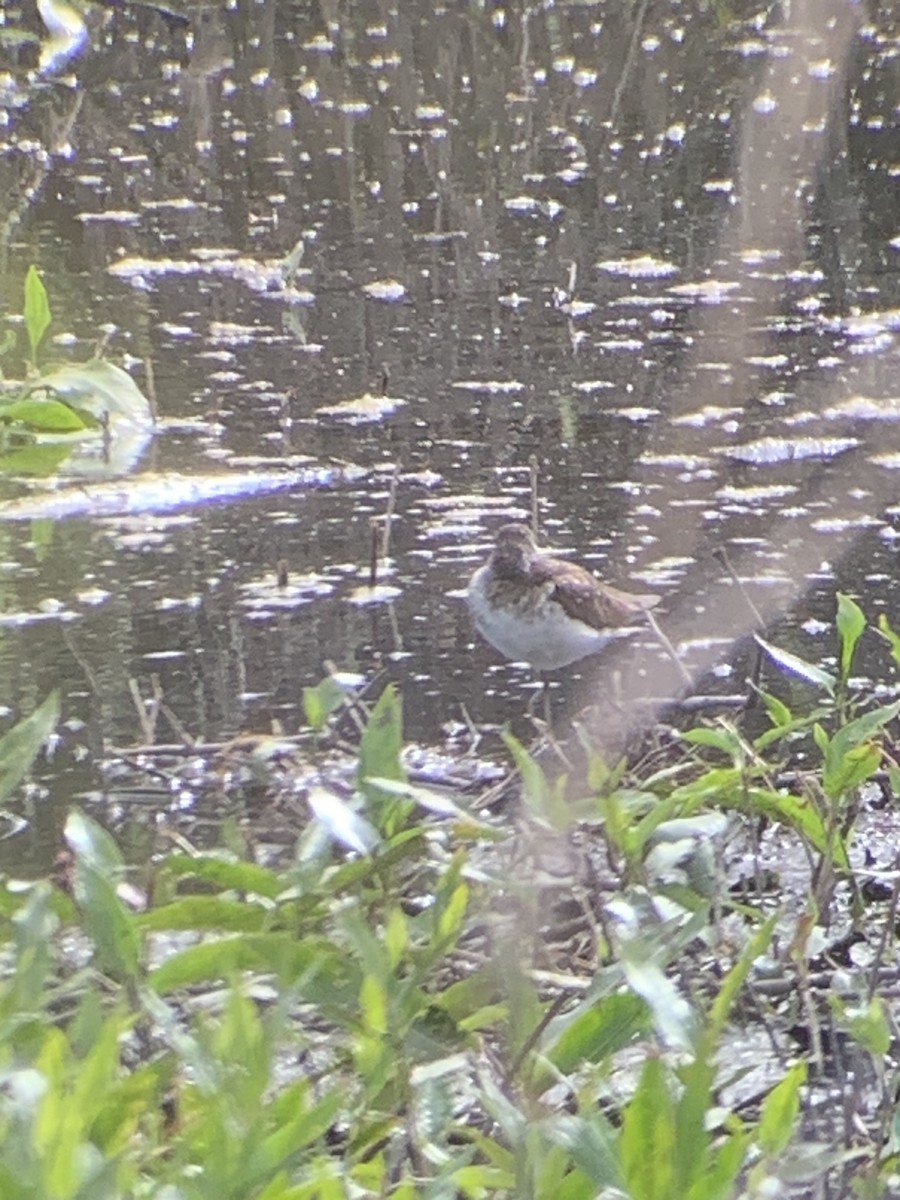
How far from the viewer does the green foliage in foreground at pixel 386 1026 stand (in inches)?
56.8

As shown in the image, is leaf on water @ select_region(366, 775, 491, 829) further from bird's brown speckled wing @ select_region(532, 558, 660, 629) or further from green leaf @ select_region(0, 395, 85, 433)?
bird's brown speckled wing @ select_region(532, 558, 660, 629)

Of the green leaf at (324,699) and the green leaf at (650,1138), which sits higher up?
the green leaf at (650,1138)

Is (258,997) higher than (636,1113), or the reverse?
(636,1113)

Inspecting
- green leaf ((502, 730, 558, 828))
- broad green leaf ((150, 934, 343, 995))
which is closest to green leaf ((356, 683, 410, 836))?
green leaf ((502, 730, 558, 828))

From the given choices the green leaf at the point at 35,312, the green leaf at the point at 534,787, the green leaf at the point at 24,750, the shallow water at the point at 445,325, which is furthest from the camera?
the shallow water at the point at 445,325

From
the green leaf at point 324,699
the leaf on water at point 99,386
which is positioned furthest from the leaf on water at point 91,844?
the leaf on water at point 99,386

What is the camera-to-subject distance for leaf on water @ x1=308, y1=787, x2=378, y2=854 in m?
2.18

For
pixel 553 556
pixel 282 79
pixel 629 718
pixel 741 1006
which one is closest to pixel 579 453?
pixel 553 556

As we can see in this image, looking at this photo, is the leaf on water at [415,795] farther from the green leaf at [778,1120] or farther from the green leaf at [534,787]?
the green leaf at [778,1120]

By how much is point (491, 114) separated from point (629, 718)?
6.22m

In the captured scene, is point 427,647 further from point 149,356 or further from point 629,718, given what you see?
point 149,356

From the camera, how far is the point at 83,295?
23.6 ft

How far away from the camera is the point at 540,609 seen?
4086 mm

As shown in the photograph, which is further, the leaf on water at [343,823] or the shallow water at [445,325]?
the shallow water at [445,325]
